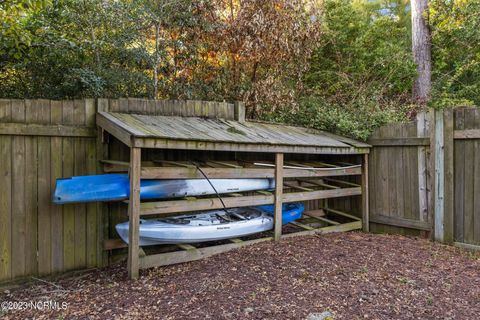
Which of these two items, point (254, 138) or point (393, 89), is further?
point (393, 89)

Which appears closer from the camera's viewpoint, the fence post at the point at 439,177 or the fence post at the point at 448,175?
the fence post at the point at 448,175

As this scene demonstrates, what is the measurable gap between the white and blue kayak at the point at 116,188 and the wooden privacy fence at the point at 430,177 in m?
3.16

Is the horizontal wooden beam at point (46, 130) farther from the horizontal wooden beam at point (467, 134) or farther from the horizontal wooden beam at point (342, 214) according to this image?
the horizontal wooden beam at point (467, 134)

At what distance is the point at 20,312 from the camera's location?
332 cm

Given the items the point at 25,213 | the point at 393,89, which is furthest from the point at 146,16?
the point at 393,89

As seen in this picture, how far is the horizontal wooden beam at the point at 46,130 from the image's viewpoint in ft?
12.6

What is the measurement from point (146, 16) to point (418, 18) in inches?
310

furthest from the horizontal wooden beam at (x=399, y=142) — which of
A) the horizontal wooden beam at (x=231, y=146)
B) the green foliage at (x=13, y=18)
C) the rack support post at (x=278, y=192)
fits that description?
the green foliage at (x=13, y=18)

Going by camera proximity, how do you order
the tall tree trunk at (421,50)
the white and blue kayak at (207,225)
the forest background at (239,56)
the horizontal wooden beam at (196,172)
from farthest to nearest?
the tall tree trunk at (421,50), the forest background at (239,56), the white and blue kayak at (207,225), the horizontal wooden beam at (196,172)

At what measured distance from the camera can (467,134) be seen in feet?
17.1

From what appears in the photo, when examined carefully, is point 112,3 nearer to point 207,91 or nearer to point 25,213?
point 207,91

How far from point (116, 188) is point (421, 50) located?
976cm

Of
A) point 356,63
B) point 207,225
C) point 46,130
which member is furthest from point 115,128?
point 356,63

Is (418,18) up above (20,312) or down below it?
above
